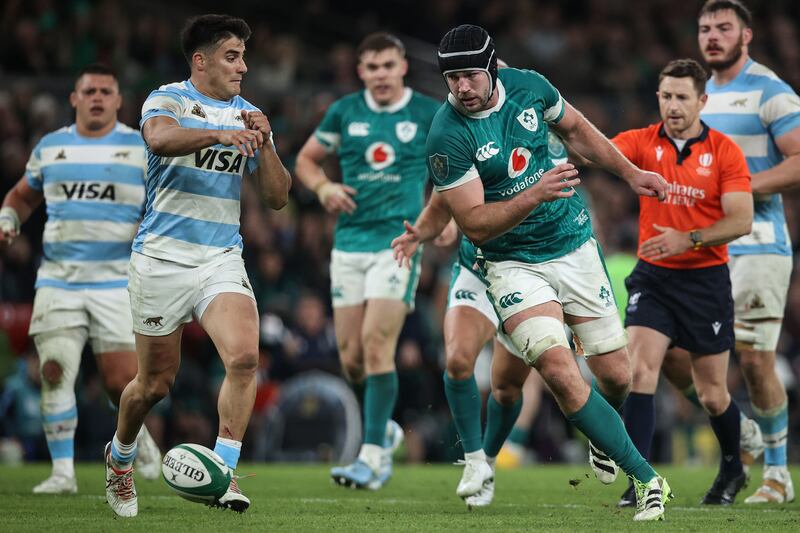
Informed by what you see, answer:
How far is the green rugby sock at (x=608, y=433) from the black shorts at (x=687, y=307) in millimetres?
1320

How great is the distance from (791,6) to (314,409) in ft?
45.3

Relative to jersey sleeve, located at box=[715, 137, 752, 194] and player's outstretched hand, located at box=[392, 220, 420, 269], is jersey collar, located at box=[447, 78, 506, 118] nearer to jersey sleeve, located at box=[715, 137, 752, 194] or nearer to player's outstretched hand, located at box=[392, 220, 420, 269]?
player's outstretched hand, located at box=[392, 220, 420, 269]

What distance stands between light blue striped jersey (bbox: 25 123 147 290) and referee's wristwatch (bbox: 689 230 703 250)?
13.1ft

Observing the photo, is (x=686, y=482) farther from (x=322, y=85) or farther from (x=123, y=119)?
(x=322, y=85)

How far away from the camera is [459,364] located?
25.6 ft

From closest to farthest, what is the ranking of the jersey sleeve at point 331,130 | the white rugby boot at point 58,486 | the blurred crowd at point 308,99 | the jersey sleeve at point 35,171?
the white rugby boot at point 58,486 < the jersey sleeve at point 35,171 < the jersey sleeve at point 331,130 < the blurred crowd at point 308,99

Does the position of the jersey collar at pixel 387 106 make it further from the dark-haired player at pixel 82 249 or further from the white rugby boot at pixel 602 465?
the white rugby boot at pixel 602 465

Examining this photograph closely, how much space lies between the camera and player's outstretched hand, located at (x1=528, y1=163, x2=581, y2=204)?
6270mm

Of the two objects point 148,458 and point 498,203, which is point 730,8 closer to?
point 498,203

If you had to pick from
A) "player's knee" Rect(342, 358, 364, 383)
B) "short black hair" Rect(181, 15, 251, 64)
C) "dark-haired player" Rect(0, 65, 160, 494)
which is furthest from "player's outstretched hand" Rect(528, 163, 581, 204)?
"dark-haired player" Rect(0, 65, 160, 494)

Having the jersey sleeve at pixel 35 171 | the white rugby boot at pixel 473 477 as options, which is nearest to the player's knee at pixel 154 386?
the white rugby boot at pixel 473 477

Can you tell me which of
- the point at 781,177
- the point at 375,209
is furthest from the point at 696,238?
the point at 375,209

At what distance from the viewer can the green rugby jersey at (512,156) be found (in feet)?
22.0

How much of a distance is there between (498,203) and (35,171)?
13.3 ft
